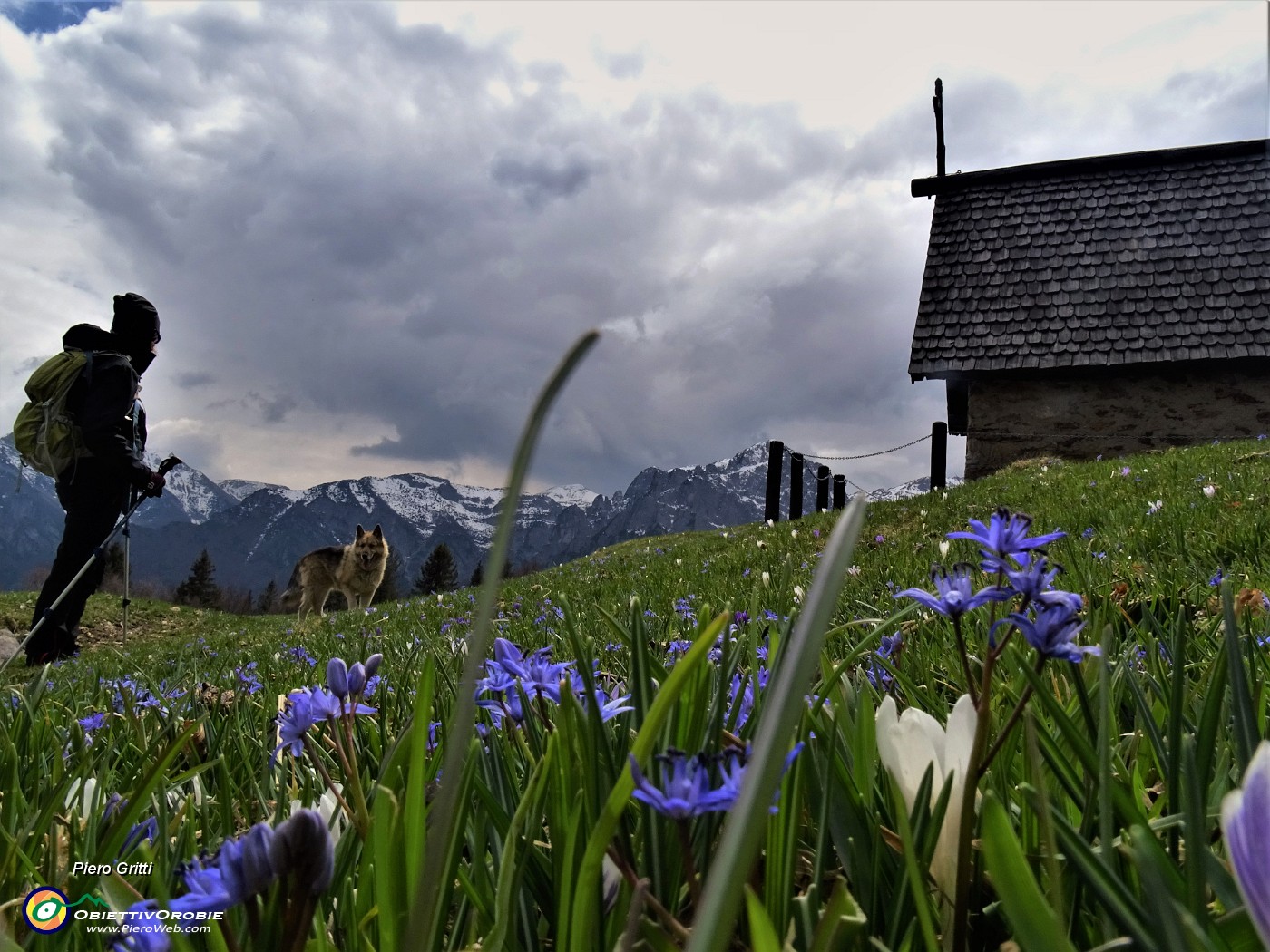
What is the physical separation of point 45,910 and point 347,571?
17876 mm

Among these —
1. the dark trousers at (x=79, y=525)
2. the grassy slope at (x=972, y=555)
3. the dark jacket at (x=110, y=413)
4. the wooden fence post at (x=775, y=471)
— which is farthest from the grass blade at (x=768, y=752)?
the wooden fence post at (x=775, y=471)

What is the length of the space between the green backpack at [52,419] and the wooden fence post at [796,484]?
1457cm

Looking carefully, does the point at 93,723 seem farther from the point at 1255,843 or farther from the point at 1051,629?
the point at 1255,843

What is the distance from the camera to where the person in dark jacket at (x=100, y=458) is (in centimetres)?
843

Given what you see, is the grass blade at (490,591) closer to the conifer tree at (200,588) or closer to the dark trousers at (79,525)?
the dark trousers at (79,525)

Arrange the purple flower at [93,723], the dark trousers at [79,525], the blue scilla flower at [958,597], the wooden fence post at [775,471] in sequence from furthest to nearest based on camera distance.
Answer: the wooden fence post at [775,471]
the dark trousers at [79,525]
the purple flower at [93,723]
the blue scilla flower at [958,597]

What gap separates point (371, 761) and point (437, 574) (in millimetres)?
75509

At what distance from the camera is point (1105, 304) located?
16.4m

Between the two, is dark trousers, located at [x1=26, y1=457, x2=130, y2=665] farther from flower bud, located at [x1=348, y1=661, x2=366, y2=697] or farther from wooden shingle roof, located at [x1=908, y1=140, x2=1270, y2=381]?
wooden shingle roof, located at [x1=908, y1=140, x2=1270, y2=381]

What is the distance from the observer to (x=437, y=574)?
244 ft

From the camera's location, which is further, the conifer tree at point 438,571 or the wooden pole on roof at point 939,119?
the conifer tree at point 438,571

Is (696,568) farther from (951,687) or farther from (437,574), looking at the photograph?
(437,574)

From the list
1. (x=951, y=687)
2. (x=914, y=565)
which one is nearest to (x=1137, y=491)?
(x=914, y=565)

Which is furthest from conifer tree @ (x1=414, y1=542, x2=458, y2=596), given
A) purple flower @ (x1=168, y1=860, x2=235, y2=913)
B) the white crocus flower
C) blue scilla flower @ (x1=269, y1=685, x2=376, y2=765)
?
purple flower @ (x1=168, y1=860, x2=235, y2=913)
